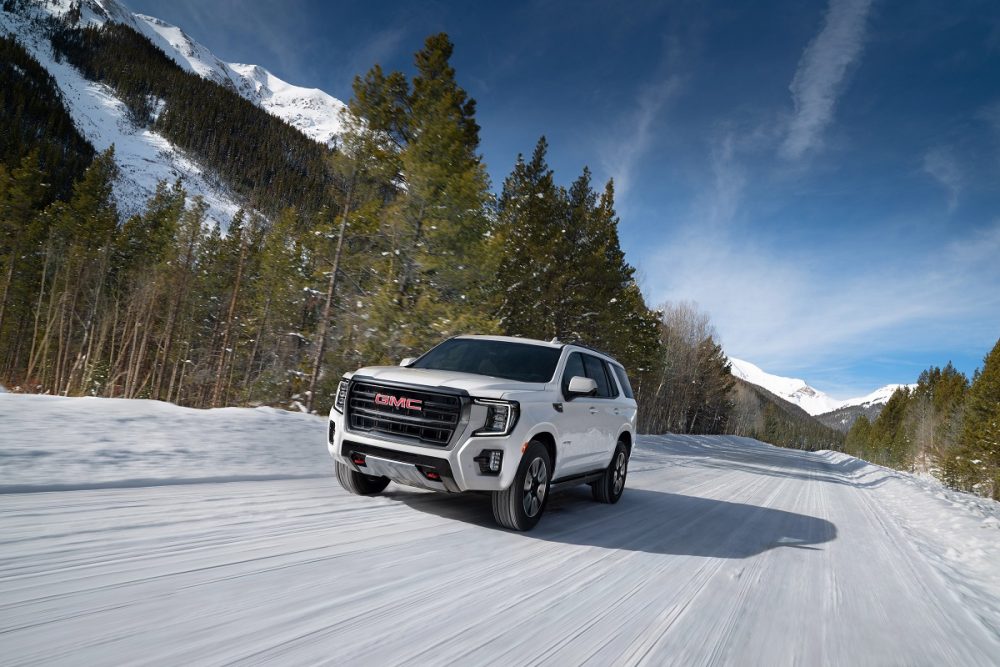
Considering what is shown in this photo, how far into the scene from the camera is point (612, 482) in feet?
23.3

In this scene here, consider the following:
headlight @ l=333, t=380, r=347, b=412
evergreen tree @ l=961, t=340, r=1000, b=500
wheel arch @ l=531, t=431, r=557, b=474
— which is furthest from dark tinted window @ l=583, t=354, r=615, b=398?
evergreen tree @ l=961, t=340, r=1000, b=500

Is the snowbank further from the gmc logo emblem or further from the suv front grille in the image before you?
the gmc logo emblem

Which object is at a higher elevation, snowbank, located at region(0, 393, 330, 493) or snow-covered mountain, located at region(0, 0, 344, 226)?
snow-covered mountain, located at region(0, 0, 344, 226)

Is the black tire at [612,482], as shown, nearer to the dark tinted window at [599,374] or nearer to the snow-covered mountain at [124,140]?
the dark tinted window at [599,374]

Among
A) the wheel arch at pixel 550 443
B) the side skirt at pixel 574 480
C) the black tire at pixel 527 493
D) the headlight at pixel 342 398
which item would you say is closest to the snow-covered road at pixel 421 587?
the black tire at pixel 527 493

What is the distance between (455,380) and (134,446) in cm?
362

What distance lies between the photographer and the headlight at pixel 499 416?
4.45 metres

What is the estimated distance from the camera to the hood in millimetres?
4578

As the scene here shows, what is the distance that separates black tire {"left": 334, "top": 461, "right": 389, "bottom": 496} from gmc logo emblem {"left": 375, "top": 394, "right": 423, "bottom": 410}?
1.09 metres

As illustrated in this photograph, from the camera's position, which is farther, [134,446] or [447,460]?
[134,446]

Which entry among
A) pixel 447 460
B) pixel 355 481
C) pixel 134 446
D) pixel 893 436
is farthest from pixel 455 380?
pixel 893 436

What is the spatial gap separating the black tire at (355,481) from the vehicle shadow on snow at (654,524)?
27cm

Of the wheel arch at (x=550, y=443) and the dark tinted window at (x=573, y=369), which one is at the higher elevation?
the dark tinted window at (x=573, y=369)

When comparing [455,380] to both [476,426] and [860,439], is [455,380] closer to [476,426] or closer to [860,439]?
[476,426]
